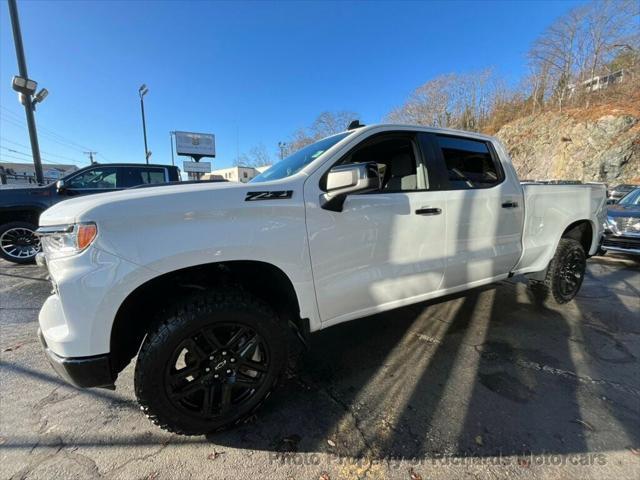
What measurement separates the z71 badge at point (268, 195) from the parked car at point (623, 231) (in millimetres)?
7103

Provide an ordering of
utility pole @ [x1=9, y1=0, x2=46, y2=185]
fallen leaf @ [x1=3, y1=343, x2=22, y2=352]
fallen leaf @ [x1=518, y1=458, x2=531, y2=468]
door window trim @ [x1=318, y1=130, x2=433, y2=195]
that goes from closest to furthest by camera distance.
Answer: fallen leaf @ [x1=518, y1=458, x2=531, y2=468], door window trim @ [x1=318, y1=130, x2=433, y2=195], fallen leaf @ [x1=3, y1=343, x2=22, y2=352], utility pole @ [x1=9, y1=0, x2=46, y2=185]

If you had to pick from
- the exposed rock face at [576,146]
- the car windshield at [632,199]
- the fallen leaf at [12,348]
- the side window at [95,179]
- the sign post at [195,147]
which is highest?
the sign post at [195,147]

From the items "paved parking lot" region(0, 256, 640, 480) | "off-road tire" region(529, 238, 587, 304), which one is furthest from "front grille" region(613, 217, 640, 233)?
"paved parking lot" region(0, 256, 640, 480)

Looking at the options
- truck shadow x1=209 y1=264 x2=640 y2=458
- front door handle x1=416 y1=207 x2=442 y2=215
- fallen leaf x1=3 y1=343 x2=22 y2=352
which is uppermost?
front door handle x1=416 y1=207 x2=442 y2=215

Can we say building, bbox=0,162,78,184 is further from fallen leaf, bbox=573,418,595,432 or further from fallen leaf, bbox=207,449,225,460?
fallen leaf, bbox=573,418,595,432

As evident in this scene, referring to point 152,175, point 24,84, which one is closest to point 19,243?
point 152,175

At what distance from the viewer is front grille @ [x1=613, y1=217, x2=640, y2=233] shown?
19.6 ft

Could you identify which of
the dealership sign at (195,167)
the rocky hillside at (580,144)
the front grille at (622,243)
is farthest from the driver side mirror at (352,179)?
the dealership sign at (195,167)

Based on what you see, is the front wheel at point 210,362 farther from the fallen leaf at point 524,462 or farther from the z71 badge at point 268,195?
the fallen leaf at point 524,462

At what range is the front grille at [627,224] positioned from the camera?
5980mm

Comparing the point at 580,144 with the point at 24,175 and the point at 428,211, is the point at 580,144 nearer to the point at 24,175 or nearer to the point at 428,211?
the point at 428,211

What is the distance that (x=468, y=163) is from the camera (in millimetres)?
3008

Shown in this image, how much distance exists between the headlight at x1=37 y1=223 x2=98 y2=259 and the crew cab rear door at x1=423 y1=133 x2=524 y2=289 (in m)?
2.42

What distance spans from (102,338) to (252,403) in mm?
942
